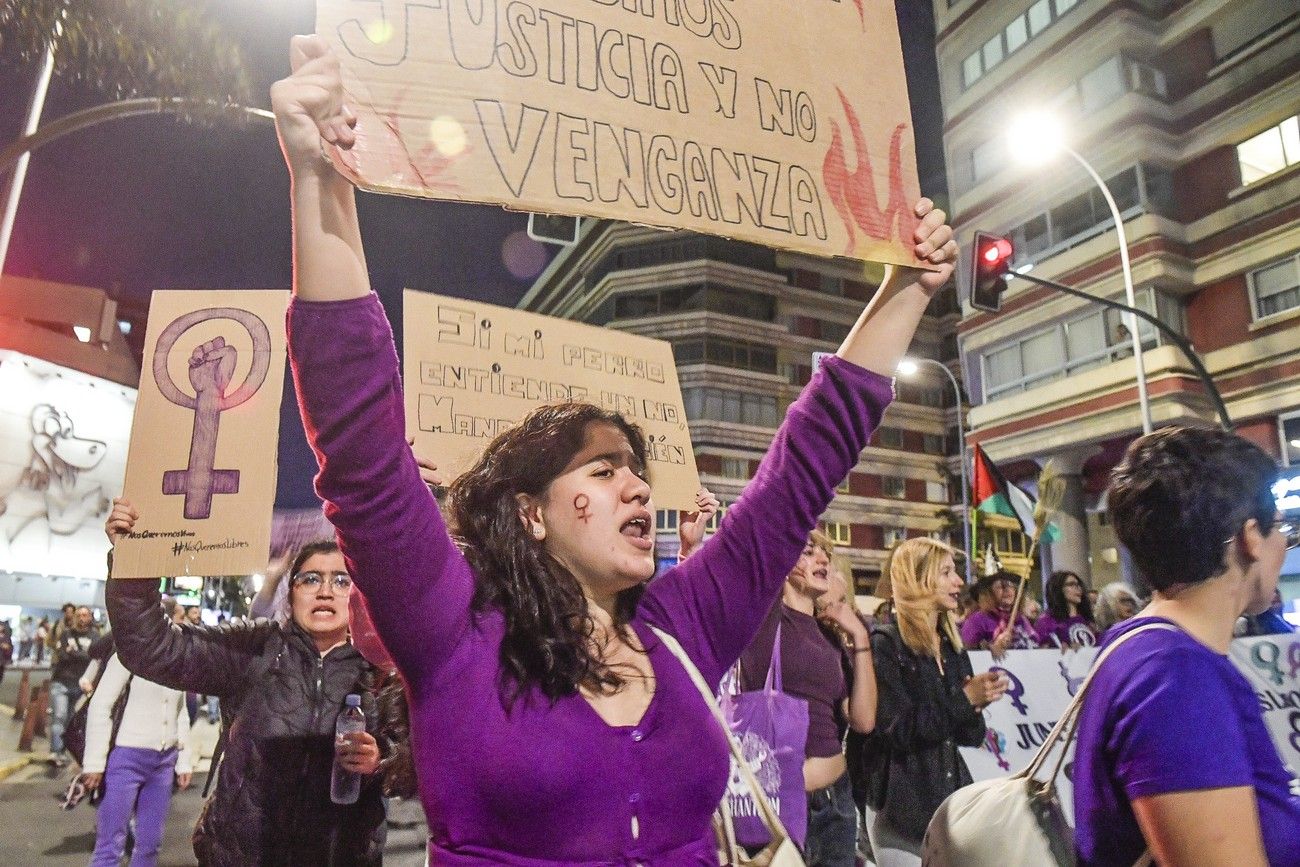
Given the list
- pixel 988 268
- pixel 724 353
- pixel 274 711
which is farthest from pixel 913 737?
pixel 724 353

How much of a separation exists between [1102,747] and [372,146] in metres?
1.88

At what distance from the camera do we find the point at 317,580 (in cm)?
381

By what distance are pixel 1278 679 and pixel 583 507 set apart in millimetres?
4727

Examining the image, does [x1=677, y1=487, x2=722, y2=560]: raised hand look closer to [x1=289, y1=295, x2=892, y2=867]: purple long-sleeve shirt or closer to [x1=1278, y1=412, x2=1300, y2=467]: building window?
[x1=289, y1=295, x2=892, y2=867]: purple long-sleeve shirt

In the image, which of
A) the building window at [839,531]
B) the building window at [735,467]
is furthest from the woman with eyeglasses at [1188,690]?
the building window at [839,531]

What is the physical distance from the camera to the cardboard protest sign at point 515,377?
13.6 ft

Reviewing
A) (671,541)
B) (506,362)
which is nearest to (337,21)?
(506,362)

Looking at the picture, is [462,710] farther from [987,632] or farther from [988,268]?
[988,268]

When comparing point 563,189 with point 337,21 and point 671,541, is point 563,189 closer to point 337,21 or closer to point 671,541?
point 337,21

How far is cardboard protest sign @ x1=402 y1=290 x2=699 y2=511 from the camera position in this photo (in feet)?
13.6

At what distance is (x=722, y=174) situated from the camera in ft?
6.86

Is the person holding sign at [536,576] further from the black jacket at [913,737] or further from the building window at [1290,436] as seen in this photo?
the building window at [1290,436]

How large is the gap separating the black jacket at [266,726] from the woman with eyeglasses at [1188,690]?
2591 mm

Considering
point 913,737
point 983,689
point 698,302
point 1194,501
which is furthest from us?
point 698,302
